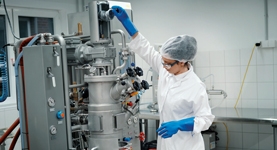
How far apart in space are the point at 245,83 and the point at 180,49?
2306 millimetres

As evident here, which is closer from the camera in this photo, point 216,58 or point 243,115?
point 243,115

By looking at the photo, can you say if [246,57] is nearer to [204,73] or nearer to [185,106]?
[204,73]

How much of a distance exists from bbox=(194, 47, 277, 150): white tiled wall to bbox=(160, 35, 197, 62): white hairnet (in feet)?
7.09

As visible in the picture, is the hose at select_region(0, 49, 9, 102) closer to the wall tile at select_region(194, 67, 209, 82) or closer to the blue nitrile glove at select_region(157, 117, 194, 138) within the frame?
the blue nitrile glove at select_region(157, 117, 194, 138)

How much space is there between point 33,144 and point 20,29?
253 cm

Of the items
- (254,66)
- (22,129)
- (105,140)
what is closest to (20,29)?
(22,129)

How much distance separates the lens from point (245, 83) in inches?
157

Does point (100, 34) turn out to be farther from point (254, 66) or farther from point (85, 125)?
point (254, 66)

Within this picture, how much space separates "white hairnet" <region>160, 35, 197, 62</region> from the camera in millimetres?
1962

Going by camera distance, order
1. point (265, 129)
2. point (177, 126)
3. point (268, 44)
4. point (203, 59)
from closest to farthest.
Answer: point (177, 126)
point (268, 44)
point (265, 129)
point (203, 59)

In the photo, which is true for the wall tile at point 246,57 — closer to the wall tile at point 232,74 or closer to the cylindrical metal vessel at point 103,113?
the wall tile at point 232,74

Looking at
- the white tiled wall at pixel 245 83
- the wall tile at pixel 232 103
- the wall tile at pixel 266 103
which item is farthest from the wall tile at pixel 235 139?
the wall tile at pixel 266 103

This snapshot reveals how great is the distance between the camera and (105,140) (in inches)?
81.8

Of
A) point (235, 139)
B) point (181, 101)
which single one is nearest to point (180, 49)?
point (181, 101)
